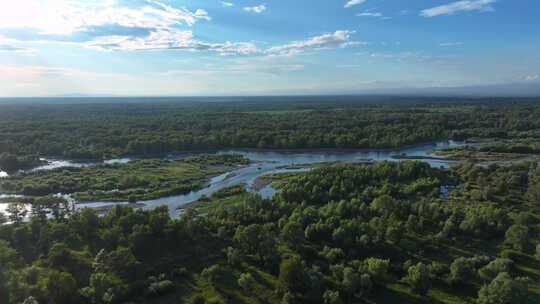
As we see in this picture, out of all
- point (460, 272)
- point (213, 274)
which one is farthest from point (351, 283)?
point (213, 274)

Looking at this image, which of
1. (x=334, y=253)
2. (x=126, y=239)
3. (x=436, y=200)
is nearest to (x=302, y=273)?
(x=334, y=253)

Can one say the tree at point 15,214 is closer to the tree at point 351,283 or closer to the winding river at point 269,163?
the winding river at point 269,163

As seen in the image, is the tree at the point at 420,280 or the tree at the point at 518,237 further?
the tree at the point at 518,237

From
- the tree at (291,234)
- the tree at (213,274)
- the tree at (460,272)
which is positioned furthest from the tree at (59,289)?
the tree at (460,272)

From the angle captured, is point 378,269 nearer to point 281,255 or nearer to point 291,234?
point 281,255

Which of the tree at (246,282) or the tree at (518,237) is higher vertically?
the tree at (518,237)

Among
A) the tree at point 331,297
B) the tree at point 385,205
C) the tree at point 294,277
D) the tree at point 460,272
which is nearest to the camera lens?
the tree at point 331,297

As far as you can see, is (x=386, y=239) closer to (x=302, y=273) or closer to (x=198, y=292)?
(x=302, y=273)
